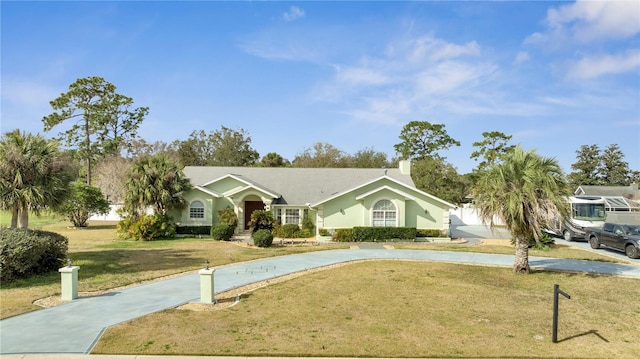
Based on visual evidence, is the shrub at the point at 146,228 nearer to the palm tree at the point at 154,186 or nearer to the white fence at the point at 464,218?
the palm tree at the point at 154,186

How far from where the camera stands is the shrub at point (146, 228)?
25.0 meters

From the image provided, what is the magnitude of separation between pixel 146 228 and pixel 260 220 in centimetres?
733

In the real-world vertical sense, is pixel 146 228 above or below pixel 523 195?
below

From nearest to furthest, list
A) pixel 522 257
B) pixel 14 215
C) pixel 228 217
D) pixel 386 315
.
Answer: 1. pixel 386 315
2. pixel 14 215
3. pixel 522 257
4. pixel 228 217

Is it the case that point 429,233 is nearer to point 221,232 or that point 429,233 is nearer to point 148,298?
point 221,232

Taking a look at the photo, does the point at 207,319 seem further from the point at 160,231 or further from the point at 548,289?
the point at 160,231

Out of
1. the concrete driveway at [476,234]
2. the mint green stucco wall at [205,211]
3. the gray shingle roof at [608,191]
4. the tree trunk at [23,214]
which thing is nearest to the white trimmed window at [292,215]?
the mint green stucco wall at [205,211]

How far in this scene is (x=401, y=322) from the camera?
9.48 m

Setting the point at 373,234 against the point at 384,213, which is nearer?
the point at 373,234

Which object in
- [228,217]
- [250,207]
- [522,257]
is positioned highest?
[250,207]

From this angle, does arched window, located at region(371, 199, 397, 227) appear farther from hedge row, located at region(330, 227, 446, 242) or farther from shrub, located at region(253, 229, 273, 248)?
shrub, located at region(253, 229, 273, 248)

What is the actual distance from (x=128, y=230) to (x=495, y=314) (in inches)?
908

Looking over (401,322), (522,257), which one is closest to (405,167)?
(522,257)

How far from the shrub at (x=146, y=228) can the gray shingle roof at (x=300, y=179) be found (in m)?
5.38
